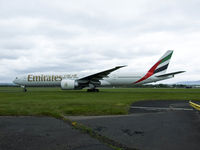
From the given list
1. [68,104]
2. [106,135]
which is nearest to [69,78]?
[68,104]

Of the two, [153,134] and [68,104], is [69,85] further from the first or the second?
[153,134]

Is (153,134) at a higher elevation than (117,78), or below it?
below

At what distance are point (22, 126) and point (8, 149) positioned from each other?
2079mm

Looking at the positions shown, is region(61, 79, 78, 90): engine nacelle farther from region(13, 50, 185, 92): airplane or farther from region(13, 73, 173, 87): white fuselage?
region(13, 73, 173, 87): white fuselage

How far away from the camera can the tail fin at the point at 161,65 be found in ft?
89.2

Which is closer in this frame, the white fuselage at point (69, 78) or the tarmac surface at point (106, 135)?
the tarmac surface at point (106, 135)

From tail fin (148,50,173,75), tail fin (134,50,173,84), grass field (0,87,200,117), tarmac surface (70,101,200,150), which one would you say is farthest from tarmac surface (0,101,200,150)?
tail fin (148,50,173,75)

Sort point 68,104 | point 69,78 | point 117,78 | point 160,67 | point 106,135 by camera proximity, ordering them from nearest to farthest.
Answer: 1. point 106,135
2. point 68,104
3. point 160,67
4. point 117,78
5. point 69,78

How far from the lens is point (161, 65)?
27.2 m

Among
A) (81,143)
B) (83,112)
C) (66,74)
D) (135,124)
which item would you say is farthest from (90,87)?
(81,143)

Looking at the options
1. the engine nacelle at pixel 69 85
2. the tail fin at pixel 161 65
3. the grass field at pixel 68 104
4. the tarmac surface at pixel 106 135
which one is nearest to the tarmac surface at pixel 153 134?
the tarmac surface at pixel 106 135

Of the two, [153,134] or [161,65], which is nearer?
[153,134]

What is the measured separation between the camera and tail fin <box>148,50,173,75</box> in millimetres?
27188

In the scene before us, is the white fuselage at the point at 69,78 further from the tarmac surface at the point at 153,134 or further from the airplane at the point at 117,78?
the tarmac surface at the point at 153,134
